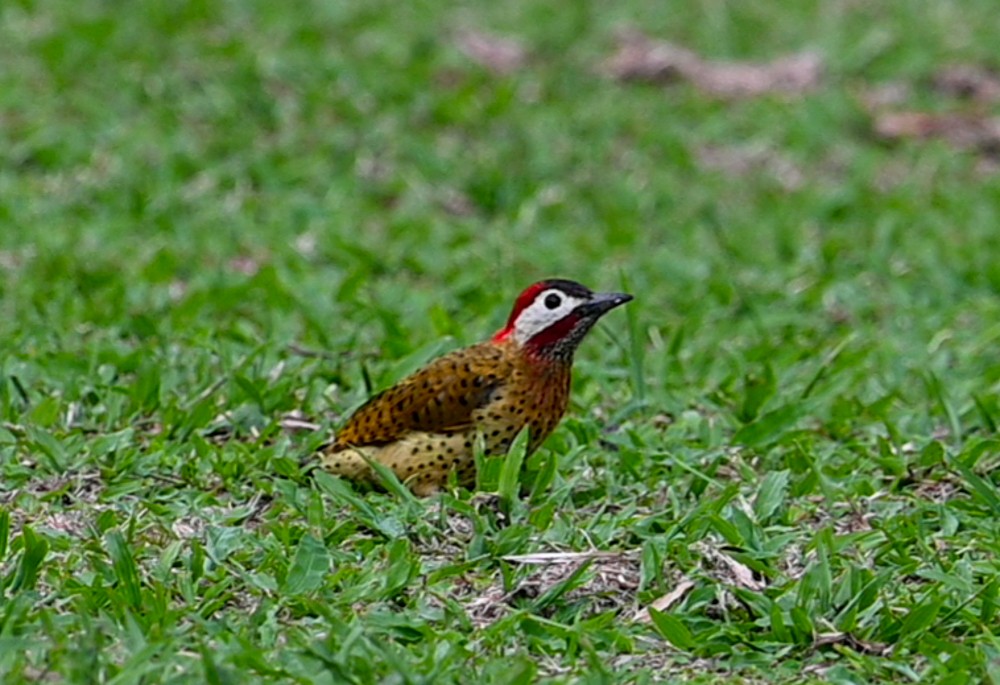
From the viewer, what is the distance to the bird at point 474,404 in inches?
227

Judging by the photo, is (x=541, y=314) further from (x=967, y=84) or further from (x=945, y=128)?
(x=967, y=84)

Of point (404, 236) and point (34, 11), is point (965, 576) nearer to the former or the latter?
point (404, 236)

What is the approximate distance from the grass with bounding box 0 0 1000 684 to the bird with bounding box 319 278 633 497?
18 centimetres

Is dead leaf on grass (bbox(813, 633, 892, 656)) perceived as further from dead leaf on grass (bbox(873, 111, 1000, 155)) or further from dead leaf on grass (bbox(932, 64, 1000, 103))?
dead leaf on grass (bbox(932, 64, 1000, 103))

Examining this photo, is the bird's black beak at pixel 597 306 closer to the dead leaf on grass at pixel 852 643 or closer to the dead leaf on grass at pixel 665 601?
the dead leaf on grass at pixel 665 601

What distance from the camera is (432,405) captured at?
19.2 feet

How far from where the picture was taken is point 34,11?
10352 millimetres

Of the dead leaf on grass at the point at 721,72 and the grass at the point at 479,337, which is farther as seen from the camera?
the dead leaf on grass at the point at 721,72

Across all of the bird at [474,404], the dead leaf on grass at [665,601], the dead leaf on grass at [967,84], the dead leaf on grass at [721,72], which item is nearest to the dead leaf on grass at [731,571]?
the dead leaf on grass at [665,601]

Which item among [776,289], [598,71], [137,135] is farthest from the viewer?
[598,71]

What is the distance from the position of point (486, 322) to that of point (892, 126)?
3.55 meters

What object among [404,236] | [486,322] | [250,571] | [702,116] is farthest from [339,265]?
[250,571]

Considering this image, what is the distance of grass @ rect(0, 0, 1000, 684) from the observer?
471cm

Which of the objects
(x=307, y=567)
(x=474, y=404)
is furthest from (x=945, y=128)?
(x=307, y=567)
